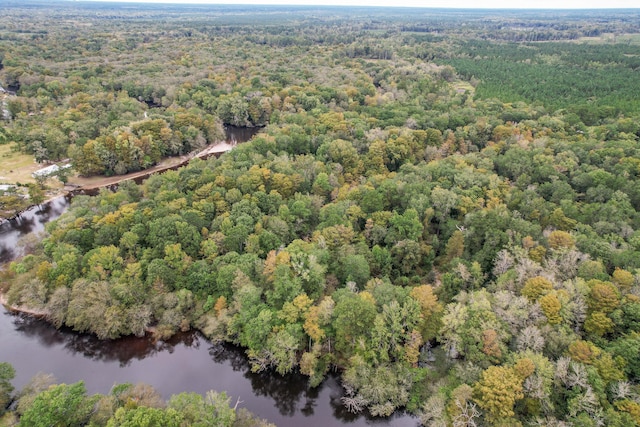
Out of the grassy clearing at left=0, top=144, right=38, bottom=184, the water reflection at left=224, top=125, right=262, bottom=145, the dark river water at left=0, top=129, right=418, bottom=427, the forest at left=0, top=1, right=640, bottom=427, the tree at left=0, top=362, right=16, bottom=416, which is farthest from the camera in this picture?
the water reflection at left=224, top=125, right=262, bottom=145

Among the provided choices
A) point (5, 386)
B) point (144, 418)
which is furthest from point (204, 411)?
point (5, 386)

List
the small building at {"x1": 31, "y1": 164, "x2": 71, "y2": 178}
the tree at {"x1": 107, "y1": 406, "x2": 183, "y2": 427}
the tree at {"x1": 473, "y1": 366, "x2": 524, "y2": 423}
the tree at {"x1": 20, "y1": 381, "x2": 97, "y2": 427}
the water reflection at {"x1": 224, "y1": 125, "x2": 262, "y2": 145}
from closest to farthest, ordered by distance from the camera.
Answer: the tree at {"x1": 107, "y1": 406, "x2": 183, "y2": 427}, the tree at {"x1": 20, "y1": 381, "x2": 97, "y2": 427}, the tree at {"x1": 473, "y1": 366, "x2": 524, "y2": 423}, the small building at {"x1": 31, "y1": 164, "x2": 71, "y2": 178}, the water reflection at {"x1": 224, "y1": 125, "x2": 262, "y2": 145}

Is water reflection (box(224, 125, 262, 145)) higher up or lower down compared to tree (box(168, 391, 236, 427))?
lower down

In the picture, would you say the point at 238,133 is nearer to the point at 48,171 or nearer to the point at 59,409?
the point at 48,171

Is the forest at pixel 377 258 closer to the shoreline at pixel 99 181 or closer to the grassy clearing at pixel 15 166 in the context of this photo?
the shoreline at pixel 99 181

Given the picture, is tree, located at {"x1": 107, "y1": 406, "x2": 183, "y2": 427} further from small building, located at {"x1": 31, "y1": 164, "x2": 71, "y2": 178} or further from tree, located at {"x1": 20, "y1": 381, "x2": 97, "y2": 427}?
small building, located at {"x1": 31, "y1": 164, "x2": 71, "y2": 178}

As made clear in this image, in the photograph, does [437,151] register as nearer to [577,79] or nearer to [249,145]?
[249,145]

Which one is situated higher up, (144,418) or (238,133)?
(144,418)

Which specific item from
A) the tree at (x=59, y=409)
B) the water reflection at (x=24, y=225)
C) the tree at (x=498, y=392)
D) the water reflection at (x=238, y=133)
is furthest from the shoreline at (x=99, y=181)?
the tree at (x=498, y=392)

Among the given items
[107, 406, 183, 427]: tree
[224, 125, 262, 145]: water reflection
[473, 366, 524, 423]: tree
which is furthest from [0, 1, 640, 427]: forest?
[224, 125, 262, 145]: water reflection
